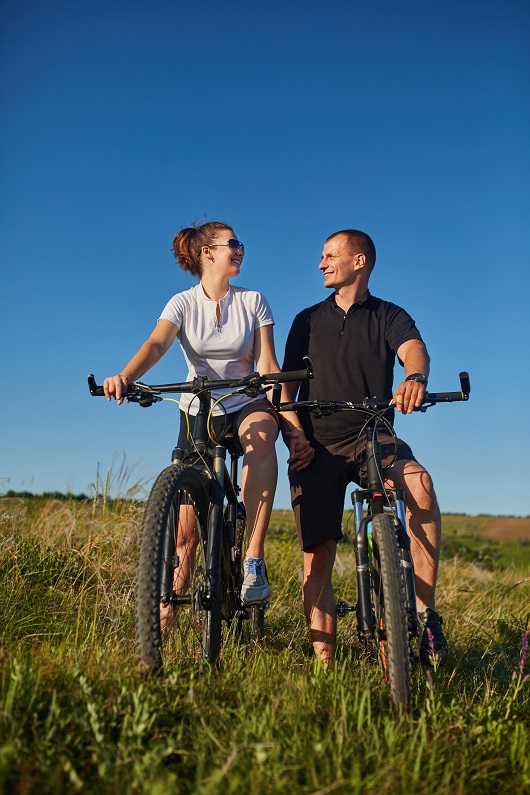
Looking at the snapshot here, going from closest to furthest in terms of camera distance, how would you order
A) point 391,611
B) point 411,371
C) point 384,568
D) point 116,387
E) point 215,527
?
point 391,611 < point 384,568 < point 215,527 < point 116,387 < point 411,371

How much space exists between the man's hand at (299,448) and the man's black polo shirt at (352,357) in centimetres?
17

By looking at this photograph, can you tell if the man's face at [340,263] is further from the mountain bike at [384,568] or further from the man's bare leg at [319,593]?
the man's bare leg at [319,593]

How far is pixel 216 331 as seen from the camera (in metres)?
4.25

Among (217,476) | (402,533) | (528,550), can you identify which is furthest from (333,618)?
(528,550)

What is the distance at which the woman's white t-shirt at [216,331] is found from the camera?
4227mm

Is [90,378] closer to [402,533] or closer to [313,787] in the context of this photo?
[402,533]

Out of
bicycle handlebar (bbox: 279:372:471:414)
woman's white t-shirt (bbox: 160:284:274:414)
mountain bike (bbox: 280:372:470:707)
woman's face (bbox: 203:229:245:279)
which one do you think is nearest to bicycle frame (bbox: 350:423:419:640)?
→ mountain bike (bbox: 280:372:470:707)

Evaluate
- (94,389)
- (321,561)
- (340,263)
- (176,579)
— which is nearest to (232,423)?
(94,389)

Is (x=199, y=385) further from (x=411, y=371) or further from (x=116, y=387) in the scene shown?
(x=411, y=371)

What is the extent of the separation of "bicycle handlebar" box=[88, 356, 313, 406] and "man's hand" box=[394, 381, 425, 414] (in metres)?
0.47

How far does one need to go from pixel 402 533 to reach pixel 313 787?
5.50 ft

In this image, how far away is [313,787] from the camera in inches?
70.5

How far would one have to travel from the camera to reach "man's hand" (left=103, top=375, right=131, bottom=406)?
3410 millimetres

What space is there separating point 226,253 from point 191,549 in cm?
204
